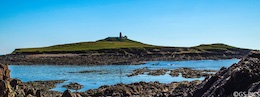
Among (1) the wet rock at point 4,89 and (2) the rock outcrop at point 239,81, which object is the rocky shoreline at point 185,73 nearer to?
(1) the wet rock at point 4,89

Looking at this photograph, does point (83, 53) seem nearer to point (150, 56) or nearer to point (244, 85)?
point (150, 56)

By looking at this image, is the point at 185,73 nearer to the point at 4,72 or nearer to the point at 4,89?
the point at 4,72

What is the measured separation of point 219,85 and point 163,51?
147300 mm

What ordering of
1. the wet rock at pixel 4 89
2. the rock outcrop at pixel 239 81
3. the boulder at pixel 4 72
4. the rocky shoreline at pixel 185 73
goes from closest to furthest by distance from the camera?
the rock outcrop at pixel 239 81 < the wet rock at pixel 4 89 < the boulder at pixel 4 72 < the rocky shoreline at pixel 185 73

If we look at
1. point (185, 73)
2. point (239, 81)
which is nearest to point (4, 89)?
point (239, 81)

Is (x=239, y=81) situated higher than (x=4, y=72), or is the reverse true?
(x=239, y=81)

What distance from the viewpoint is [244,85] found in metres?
12.6

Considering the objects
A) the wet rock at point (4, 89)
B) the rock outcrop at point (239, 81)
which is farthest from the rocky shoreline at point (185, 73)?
the rock outcrop at point (239, 81)

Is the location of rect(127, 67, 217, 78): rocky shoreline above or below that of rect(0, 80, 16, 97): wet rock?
below

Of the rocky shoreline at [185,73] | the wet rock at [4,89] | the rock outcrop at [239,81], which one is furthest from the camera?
the rocky shoreline at [185,73]

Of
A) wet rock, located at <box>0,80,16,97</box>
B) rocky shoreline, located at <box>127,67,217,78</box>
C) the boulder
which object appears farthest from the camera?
rocky shoreline, located at <box>127,67,217,78</box>

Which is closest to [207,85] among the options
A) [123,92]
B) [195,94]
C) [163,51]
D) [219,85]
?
[195,94]

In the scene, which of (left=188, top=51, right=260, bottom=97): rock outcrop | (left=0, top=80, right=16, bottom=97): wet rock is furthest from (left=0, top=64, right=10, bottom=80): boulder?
(left=188, top=51, right=260, bottom=97): rock outcrop

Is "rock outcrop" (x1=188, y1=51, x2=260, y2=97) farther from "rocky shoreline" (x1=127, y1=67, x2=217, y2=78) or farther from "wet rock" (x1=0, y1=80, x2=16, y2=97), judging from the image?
"rocky shoreline" (x1=127, y1=67, x2=217, y2=78)
